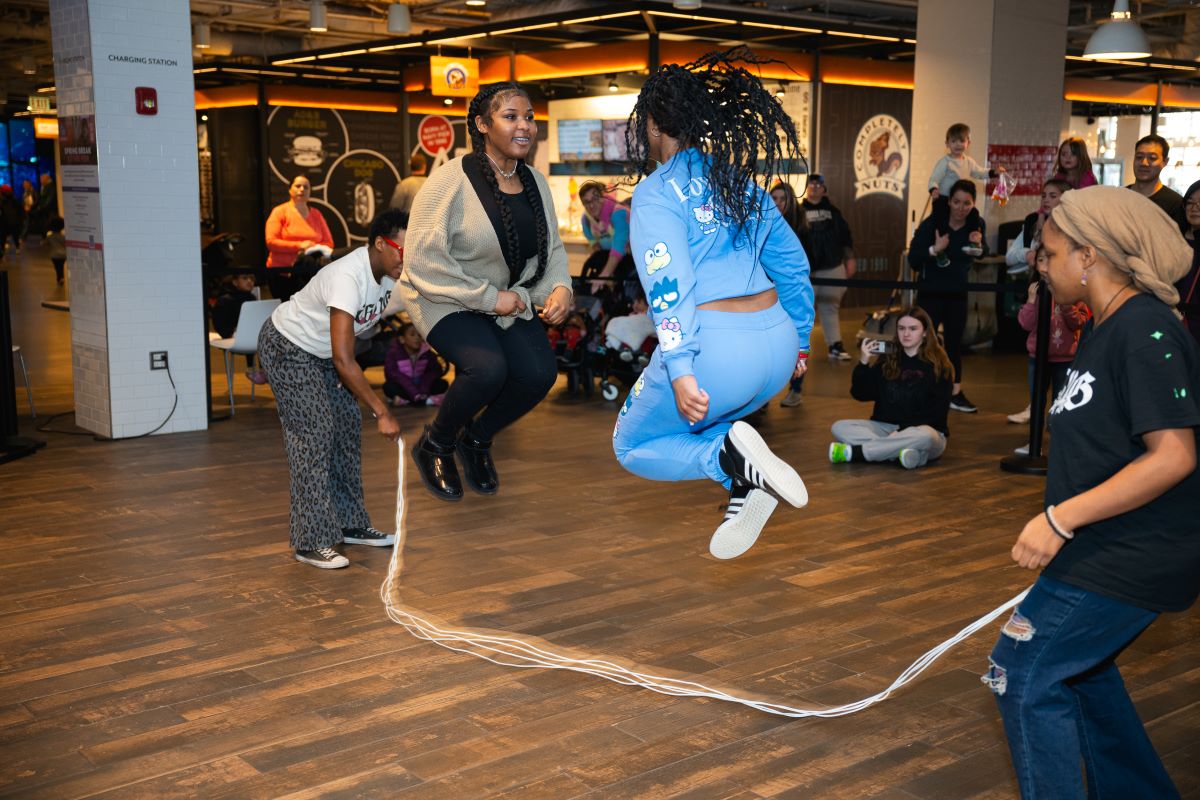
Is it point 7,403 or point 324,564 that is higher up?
point 7,403

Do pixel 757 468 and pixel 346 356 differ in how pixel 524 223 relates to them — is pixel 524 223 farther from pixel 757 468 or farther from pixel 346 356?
pixel 757 468

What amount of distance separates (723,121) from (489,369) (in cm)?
137

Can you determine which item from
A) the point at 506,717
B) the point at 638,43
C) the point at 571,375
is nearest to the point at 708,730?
the point at 506,717

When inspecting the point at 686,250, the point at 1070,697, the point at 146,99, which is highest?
the point at 146,99

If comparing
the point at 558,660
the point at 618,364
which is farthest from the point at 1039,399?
the point at 558,660

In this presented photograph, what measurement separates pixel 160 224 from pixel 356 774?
17.1 ft

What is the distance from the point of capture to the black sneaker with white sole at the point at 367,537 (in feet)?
16.4

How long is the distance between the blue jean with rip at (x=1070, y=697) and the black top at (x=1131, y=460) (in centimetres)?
5

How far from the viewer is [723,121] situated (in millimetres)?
3254

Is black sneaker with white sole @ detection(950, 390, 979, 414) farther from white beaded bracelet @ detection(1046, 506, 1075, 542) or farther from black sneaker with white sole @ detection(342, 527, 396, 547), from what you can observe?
white beaded bracelet @ detection(1046, 506, 1075, 542)

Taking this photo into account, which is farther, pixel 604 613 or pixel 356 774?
pixel 604 613

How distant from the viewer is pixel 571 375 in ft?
30.9

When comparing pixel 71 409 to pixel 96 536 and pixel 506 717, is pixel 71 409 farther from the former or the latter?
pixel 506 717

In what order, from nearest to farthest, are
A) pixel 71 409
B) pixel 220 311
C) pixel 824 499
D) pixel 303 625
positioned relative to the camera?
pixel 303 625, pixel 824 499, pixel 71 409, pixel 220 311
